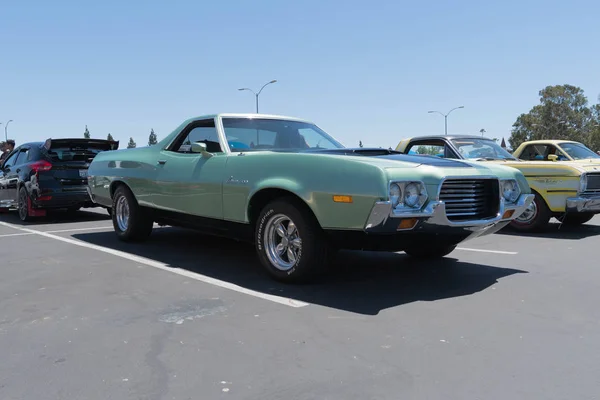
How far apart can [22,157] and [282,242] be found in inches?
319

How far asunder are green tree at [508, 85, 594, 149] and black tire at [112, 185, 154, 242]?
87847 millimetres

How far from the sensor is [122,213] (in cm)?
739

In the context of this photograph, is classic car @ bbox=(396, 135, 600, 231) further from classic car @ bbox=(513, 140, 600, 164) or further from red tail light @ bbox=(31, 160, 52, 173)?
red tail light @ bbox=(31, 160, 52, 173)

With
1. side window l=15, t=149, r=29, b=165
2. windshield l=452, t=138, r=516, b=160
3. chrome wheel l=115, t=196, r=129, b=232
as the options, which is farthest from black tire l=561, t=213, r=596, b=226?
side window l=15, t=149, r=29, b=165

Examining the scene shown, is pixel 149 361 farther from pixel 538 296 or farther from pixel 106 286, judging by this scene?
pixel 538 296

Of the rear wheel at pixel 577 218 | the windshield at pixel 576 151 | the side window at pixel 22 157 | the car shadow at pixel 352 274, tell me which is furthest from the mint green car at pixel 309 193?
the side window at pixel 22 157

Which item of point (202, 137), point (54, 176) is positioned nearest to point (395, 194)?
point (202, 137)

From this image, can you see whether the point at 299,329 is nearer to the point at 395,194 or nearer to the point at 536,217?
the point at 395,194

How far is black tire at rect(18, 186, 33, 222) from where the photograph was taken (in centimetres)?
1002

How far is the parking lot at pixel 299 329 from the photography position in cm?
271

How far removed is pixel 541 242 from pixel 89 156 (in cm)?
804

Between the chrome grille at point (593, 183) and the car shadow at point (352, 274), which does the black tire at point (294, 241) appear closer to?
the car shadow at point (352, 274)

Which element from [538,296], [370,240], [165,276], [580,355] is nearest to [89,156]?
[165,276]

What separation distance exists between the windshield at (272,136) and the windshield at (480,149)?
3481 millimetres
